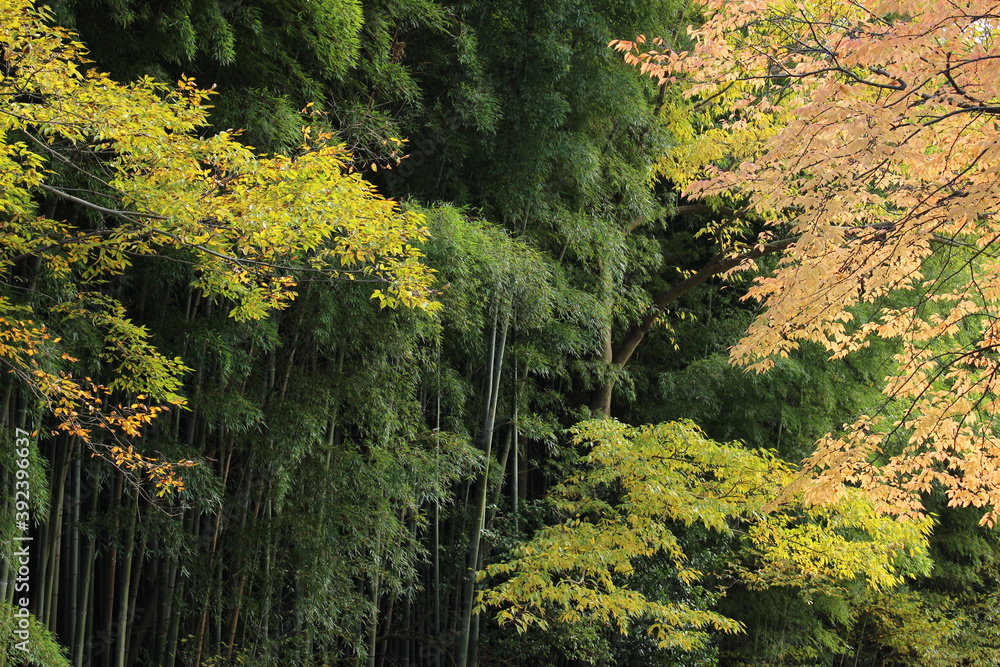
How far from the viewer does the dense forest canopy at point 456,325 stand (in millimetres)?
3223

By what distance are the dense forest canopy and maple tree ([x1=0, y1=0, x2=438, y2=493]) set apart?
0.02m

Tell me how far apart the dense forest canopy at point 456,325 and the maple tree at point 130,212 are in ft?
0.06

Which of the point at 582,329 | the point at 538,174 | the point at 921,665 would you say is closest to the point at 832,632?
the point at 921,665

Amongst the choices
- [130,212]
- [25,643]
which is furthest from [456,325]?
[25,643]

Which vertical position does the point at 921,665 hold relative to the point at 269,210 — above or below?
below

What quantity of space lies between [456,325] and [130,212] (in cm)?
258

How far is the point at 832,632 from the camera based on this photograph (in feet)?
27.2

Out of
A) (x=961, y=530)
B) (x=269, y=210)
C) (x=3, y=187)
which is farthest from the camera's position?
(x=961, y=530)

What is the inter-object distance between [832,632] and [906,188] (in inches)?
227

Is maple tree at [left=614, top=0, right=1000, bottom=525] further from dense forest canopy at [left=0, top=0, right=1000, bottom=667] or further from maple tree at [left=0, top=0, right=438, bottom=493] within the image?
maple tree at [left=0, top=0, right=438, bottom=493]

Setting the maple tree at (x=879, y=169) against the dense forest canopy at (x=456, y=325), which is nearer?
the maple tree at (x=879, y=169)

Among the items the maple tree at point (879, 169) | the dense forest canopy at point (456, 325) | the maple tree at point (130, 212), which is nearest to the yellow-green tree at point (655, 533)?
the dense forest canopy at point (456, 325)

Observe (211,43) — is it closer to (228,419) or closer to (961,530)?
(228,419)

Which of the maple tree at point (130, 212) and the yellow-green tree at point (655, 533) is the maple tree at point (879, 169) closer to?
the yellow-green tree at point (655, 533)
